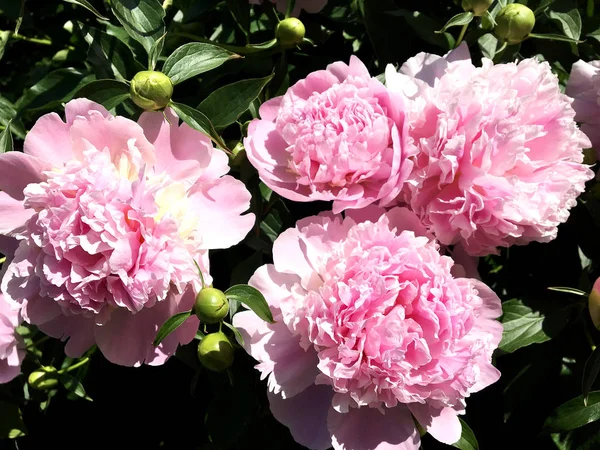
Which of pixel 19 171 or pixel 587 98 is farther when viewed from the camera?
pixel 587 98

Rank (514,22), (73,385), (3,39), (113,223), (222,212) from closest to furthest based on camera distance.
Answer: (113,223) < (222,212) < (514,22) < (73,385) < (3,39)

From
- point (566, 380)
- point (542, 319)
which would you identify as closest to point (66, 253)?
Result: point (542, 319)

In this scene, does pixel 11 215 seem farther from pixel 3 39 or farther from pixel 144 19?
pixel 3 39

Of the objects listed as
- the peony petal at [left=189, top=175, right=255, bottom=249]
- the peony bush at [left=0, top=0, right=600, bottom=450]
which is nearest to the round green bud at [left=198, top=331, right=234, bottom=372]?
the peony bush at [left=0, top=0, right=600, bottom=450]

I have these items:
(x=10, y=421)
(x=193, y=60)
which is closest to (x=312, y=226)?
(x=193, y=60)

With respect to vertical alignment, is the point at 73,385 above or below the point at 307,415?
below

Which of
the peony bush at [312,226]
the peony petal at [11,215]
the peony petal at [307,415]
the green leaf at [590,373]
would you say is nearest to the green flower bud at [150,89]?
the peony bush at [312,226]

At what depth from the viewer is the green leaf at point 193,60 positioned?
972 millimetres

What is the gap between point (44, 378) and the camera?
4.12ft

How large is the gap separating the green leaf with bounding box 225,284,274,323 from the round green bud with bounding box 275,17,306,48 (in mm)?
481

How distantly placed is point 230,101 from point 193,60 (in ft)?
0.29

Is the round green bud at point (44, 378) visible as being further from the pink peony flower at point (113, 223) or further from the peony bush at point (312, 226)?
the pink peony flower at point (113, 223)

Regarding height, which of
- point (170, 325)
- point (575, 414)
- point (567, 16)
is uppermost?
point (567, 16)

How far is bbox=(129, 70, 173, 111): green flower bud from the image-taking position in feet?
2.94
